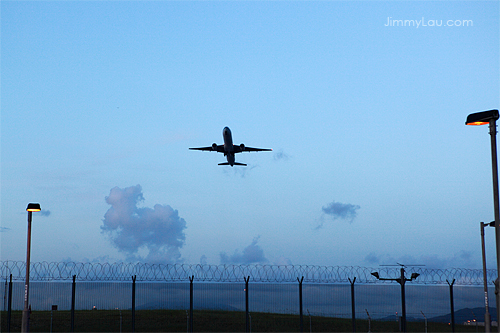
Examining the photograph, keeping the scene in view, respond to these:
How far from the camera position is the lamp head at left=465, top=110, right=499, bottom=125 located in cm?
1796

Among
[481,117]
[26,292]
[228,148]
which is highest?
[228,148]

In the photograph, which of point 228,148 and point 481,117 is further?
point 228,148

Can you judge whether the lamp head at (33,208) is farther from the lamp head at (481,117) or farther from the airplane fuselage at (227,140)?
the airplane fuselage at (227,140)

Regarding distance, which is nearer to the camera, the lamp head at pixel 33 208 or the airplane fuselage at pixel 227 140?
the lamp head at pixel 33 208

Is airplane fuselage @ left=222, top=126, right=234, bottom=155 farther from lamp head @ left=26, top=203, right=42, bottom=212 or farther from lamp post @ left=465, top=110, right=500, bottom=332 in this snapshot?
lamp post @ left=465, top=110, right=500, bottom=332

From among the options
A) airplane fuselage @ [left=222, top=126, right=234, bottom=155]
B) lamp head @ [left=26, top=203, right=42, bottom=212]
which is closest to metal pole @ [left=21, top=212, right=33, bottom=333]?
lamp head @ [left=26, top=203, right=42, bottom=212]

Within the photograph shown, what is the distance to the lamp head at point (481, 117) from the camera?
18.0 metres

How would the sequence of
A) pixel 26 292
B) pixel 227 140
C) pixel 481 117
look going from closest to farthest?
1. pixel 481 117
2. pixel 26 292
3. pixel 227 140

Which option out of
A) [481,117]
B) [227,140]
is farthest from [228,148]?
[481,117]

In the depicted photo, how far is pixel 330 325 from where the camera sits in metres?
49.7

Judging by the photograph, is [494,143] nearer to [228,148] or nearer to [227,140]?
[227,140]

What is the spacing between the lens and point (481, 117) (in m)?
18.2

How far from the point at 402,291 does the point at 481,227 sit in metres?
7.75

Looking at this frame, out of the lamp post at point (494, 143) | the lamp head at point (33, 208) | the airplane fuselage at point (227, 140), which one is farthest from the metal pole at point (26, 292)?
the airplane fuselage at point (227, 140)
